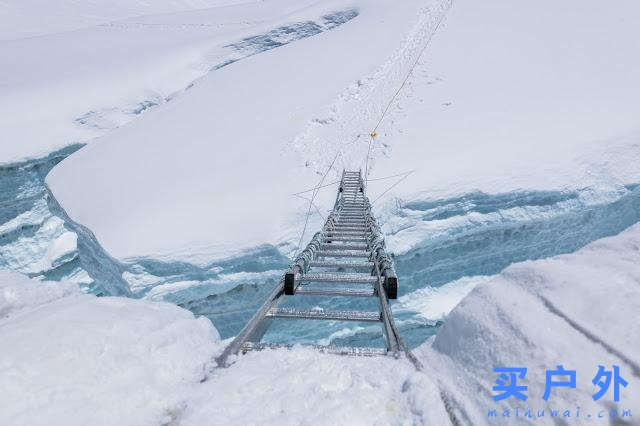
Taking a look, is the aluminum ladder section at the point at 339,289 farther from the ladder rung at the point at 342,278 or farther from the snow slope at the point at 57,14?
the snow slope at the point at 57,14

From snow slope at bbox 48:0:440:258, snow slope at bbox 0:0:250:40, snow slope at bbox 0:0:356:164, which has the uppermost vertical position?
snow slope at bbox 0:0:250:40

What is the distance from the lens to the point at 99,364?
4.96ft

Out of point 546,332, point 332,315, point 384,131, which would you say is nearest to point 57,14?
point 384,131

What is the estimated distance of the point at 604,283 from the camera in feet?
5.01

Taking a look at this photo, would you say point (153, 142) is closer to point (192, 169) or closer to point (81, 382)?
point (192, 169)

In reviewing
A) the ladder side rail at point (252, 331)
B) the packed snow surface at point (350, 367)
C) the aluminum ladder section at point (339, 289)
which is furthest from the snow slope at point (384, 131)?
the packed snow surface at point (350, 367)

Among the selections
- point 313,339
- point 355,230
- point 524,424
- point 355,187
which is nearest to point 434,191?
point 355,187

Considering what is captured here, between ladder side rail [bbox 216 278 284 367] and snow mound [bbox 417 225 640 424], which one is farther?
ladder side rail [bbox 216 278 284 367]

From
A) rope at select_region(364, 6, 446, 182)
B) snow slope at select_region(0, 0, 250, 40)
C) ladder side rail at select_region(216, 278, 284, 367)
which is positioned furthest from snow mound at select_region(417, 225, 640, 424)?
snow slope at select_region(0, 0, 250, 40)

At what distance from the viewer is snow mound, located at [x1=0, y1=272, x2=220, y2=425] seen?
1288 mm

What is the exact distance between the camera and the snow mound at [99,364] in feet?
4.23

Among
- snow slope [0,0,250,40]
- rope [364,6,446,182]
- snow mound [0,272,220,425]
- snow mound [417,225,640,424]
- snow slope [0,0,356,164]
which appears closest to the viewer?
snow mound [417,225,640,424]

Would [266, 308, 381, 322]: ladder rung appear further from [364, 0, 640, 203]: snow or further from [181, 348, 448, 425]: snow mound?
[364, 0, 640, 203]: snow

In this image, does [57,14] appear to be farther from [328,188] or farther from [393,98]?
[328,188]
